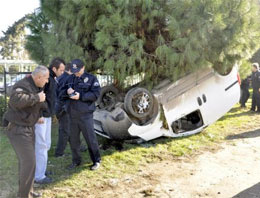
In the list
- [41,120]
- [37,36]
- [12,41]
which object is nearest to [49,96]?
[41,120]

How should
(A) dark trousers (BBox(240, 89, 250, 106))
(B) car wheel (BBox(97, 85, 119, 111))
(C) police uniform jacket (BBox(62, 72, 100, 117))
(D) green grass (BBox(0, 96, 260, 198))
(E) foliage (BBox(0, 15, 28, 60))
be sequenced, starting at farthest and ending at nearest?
(E) foliage (BBox(0, 15, 28, 60))
(A) dark trousers (BBox(240, 89, 250, 106))
(B) car wheel (BBox(97, 85, 119, 111))
(C) police uniform jacket (BBox(62, 72, 100, 117))
(D) green grass (BBox(0, 96, 260, 198))

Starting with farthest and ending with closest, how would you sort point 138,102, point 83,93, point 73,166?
point 138,102, point 73,166, point 83,93

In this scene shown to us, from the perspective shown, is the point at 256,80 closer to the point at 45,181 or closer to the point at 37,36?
the point at 37,36

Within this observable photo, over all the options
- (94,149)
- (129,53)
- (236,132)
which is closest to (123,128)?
(94,149)

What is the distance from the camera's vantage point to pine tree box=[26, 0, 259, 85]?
5.03m

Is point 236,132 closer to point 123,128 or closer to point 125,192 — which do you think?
point 123,128

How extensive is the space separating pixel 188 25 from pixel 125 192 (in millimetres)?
2926

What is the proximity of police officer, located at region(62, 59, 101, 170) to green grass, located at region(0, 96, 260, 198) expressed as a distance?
1.11ft

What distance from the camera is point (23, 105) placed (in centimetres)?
308

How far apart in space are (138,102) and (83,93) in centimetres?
133

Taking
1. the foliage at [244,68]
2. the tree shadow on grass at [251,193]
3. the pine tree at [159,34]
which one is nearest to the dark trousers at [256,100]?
the foliage at [244,68]

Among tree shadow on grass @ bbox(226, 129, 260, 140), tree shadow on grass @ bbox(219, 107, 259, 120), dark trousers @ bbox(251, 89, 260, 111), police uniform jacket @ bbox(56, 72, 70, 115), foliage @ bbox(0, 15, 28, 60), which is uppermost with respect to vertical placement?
foliage @ bbox(0, 15, 28, 60)

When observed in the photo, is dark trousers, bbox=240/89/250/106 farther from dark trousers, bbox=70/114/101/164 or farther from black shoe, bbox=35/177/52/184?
black shoe, bbox=35/177/52/184

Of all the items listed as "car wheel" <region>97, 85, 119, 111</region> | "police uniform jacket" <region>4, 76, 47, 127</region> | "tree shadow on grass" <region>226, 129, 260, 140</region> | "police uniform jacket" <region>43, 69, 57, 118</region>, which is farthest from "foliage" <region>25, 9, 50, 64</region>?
"tree shadow on grass" <region>226, 129, 260, 140</region>
